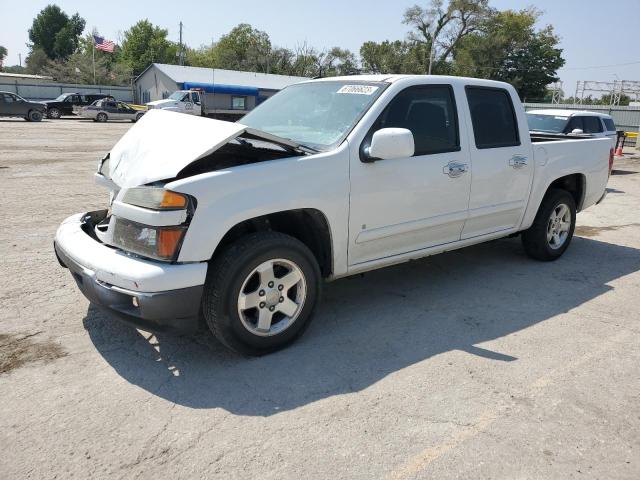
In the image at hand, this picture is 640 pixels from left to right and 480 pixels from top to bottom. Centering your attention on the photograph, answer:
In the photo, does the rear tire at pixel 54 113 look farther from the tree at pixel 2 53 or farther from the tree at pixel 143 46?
the tree at pixel 2 53

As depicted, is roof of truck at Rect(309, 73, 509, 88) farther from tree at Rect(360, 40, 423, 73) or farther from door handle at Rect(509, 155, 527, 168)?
tree at Rect(360, 40, 423, 73)

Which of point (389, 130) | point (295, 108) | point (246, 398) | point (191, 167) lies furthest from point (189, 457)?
point (295, 108)

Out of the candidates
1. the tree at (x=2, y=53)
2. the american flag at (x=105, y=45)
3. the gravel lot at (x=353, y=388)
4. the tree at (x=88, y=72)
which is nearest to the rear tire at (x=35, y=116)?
the american flag at (x=105, y=45)

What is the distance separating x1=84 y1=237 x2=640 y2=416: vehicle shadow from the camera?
10.6 ft

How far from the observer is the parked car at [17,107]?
91.0 feet

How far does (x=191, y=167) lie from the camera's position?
11.5 feet

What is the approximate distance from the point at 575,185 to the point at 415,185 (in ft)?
9.90

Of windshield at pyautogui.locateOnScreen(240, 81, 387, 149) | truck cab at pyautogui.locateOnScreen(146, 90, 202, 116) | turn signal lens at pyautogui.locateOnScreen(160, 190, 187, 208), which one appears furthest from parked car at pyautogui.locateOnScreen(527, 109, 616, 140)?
truck cab at pyautogui.locateOnScreen(146, 90, 202, 116)

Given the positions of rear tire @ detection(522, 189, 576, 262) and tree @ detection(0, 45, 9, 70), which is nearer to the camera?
rear tire @ detection(522, 189, 576, 262)

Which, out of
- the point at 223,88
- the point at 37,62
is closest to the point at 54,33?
the point at 37,62

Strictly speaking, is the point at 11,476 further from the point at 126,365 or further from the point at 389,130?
the point at 389,130

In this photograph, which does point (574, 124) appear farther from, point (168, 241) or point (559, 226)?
point (168, 241)

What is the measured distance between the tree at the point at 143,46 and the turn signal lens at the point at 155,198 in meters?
89.5

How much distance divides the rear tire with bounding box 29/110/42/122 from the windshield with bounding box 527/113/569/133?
26.1 meters
